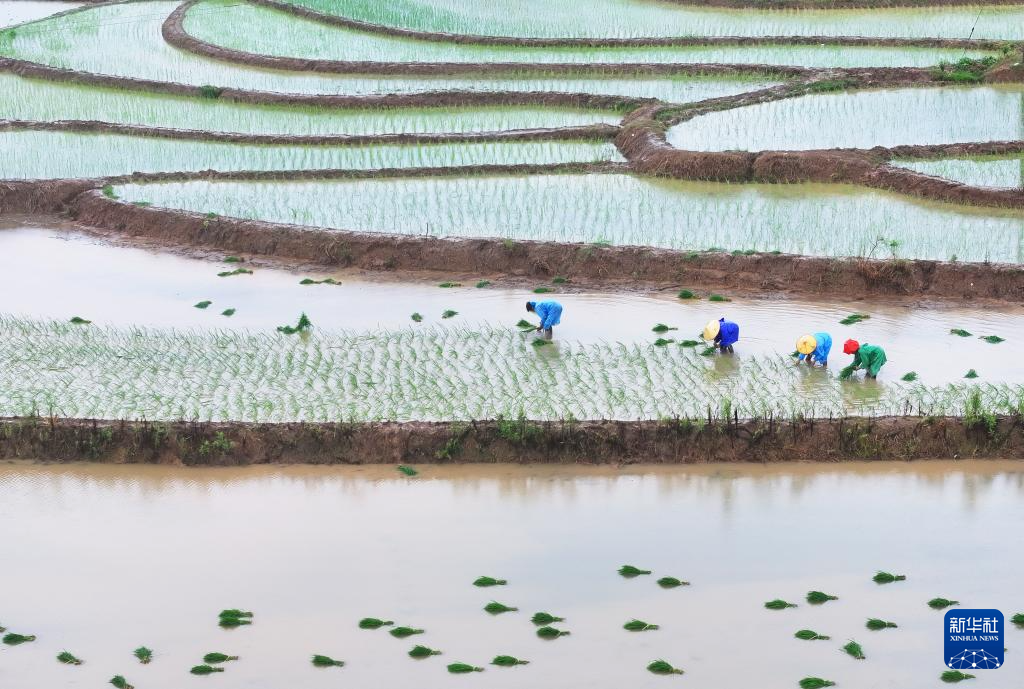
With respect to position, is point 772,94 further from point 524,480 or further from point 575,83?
point 524,480

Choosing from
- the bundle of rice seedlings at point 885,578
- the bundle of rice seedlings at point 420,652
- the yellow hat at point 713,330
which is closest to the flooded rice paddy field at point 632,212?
the yellow hat at point 713,330

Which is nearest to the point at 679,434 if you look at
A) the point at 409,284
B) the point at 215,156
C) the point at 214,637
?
the point at 214,637

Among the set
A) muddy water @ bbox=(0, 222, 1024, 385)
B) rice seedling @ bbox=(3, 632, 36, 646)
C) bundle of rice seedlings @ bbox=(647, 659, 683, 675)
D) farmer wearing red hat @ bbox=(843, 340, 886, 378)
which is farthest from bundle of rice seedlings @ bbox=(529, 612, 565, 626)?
muddy water @ bbox=(0, 222, 1024, 385)

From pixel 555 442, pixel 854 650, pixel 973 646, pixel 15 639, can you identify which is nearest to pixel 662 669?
pixel 854 650

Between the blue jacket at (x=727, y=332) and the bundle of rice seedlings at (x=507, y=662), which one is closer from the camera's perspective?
the bundle of rice seedlings at (x=507, y=662)

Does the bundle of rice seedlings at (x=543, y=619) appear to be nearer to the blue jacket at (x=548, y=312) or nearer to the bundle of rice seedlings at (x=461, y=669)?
the bundle of rice seedlings at (x=461, y=669)

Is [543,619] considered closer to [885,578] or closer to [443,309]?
[885,578]
